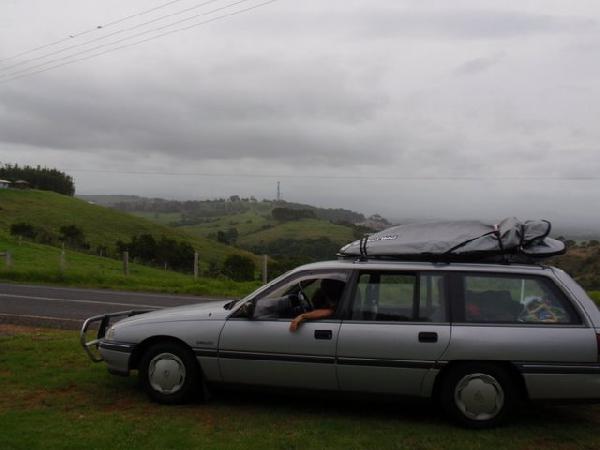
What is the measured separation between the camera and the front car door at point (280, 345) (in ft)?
18.0

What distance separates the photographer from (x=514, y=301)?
212 inches

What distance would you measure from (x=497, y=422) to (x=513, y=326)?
80 centimetres

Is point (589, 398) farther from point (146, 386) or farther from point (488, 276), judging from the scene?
point (146, 386)

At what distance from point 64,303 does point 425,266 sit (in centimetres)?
1178

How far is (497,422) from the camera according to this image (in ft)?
17.3

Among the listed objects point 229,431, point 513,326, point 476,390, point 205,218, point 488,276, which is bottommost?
point 229,431

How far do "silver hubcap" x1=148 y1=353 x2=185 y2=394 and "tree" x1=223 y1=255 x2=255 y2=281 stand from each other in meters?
34.6

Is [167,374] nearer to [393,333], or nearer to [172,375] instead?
[172,375]

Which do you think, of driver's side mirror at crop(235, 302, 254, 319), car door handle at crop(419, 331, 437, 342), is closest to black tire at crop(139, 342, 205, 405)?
driver's side mirror at crop(235, 302, 254, 319)

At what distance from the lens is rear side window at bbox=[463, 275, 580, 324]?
5.29 m

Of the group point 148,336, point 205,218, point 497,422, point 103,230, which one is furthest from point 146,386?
point 205,218

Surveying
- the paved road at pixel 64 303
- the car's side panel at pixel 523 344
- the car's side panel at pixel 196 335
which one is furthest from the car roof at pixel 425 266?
the paved road at pixel 64 303

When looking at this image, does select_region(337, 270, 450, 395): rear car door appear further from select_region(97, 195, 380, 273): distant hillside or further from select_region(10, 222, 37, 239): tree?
select_region(10, 222, 37, 239): tree

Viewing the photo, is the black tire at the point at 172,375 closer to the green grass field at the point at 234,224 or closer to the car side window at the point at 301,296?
the car side window at the point at 301,296
